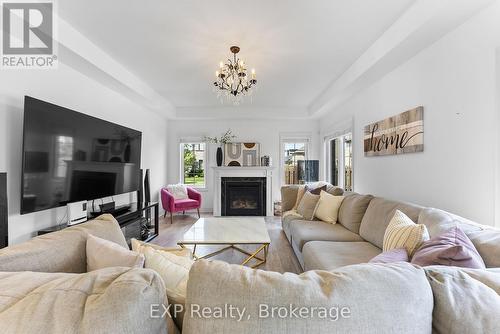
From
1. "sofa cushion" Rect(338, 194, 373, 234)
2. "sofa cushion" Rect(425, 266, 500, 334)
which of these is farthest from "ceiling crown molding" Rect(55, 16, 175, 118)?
"sofa cushion" Rect(338, 194, 373, 234)


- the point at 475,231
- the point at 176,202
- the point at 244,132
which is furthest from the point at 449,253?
the point at 244,132

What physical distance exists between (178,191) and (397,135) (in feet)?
14.4

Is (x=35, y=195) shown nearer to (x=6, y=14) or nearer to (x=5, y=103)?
(x=5, y=103)

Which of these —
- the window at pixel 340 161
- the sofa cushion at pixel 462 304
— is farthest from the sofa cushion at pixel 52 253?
the window at pixel 340 161

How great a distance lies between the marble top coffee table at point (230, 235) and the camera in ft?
8.20

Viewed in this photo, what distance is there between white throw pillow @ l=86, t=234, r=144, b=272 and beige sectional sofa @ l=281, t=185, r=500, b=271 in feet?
4.66

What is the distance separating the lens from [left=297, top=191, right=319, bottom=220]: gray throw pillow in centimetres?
335

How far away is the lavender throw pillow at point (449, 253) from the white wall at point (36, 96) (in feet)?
10.6

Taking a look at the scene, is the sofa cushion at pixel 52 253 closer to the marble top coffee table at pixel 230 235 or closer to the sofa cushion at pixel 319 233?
the marble top coffee table at pixel 230 235

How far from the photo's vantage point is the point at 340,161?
4895mm

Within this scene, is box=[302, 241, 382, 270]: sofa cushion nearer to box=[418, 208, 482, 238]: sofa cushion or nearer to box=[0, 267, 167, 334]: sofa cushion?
box=[418, 208, 482, 238]: sofa cushion

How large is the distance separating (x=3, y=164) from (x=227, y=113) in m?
4.11

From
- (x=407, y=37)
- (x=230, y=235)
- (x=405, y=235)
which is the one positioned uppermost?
(x=407, y=37)

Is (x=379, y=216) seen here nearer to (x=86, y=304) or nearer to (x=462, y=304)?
(x=462, y=304)
